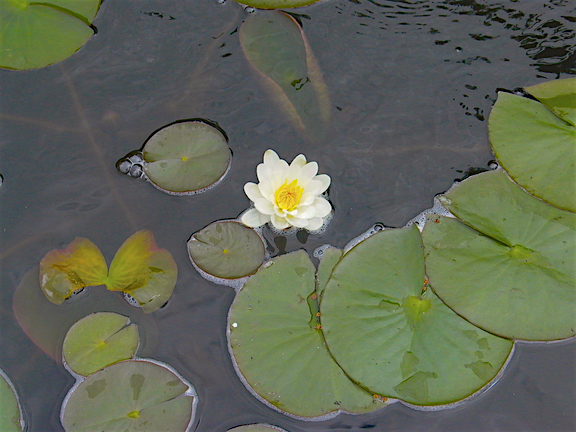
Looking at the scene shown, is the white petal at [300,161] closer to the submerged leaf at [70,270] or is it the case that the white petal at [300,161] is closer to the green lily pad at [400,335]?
the green lily pad at [400,335]

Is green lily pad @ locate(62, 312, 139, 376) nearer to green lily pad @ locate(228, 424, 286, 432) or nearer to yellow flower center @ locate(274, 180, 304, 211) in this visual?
green lily pad @ locate(228, 424, 286, 432)

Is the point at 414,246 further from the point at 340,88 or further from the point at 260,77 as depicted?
the point at 260,77

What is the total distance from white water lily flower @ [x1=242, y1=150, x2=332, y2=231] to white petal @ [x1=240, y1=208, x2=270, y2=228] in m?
0.06

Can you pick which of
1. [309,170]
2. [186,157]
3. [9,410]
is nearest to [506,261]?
[309,170]

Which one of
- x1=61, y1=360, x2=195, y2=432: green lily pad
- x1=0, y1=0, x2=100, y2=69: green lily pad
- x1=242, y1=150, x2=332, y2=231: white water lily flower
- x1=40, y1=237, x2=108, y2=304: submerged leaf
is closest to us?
x1=61, y1=360, x2=195, y2=432: green lily pad

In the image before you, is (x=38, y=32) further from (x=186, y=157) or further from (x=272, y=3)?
(x=272, y=3)

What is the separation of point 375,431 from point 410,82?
1.79 metres

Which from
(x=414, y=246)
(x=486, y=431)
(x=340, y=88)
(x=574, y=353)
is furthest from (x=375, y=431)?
(x=340, y=88)

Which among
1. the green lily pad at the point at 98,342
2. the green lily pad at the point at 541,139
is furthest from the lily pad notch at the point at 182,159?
the green lily pad at the point at 541,139

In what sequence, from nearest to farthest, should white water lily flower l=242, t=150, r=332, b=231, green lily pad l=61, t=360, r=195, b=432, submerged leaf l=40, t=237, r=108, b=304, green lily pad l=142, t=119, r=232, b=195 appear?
green lily pad l=61, t=360, r=195, b=432, white water lily flower l=242, t=150, r=332, b=231, submerged leaf l=40, t=237, r=108, b=304, green lily pad l=142, t=119, r=232, b=195

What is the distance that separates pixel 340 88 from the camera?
240 centimetres

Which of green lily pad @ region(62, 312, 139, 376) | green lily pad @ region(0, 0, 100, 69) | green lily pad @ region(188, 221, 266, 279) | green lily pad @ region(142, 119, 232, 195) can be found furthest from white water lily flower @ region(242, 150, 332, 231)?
green lily pad @ region(0, 0, 100, 69)

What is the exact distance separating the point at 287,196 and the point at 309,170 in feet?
0.52

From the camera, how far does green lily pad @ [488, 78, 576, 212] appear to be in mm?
2145
